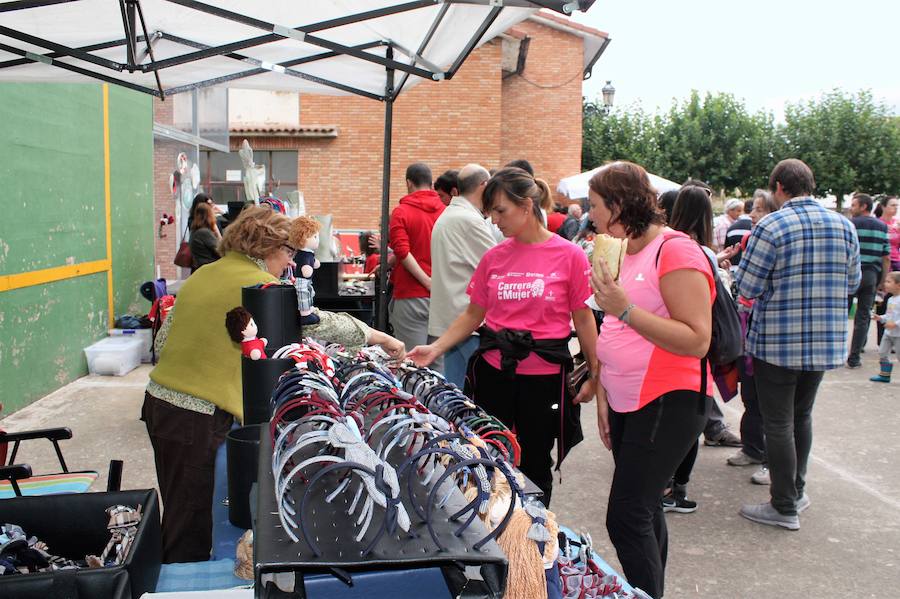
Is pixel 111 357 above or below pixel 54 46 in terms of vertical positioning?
below

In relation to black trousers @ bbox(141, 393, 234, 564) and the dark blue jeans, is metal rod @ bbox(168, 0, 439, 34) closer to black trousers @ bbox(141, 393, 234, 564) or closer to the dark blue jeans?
black trousers @ bbox(141, 393, 234, 564)

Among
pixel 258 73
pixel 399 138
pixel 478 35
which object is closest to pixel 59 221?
pixel 258 73

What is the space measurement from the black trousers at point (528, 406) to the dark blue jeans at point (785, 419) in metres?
1.54

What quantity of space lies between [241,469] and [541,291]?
1511 mm

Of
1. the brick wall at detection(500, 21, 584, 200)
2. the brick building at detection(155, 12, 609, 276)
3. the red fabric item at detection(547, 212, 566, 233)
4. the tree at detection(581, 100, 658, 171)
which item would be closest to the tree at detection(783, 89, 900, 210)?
the tree at detection(581, 100, 658, 171)

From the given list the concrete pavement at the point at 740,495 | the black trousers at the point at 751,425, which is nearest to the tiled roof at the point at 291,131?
the concrete pavement at the point at 740,495

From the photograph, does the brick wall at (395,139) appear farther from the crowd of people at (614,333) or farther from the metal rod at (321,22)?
the metal rod at (321,22)

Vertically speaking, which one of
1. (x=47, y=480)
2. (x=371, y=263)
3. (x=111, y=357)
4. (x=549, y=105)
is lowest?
(x=111, y=357)

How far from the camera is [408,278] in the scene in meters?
5.72

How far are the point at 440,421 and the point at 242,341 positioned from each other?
100cm

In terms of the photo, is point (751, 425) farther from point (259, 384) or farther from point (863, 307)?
point (863, 307)

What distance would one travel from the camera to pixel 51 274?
6793 millimetres

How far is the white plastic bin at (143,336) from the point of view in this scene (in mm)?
8250

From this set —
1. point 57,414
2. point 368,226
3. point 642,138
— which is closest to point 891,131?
point 642,138
